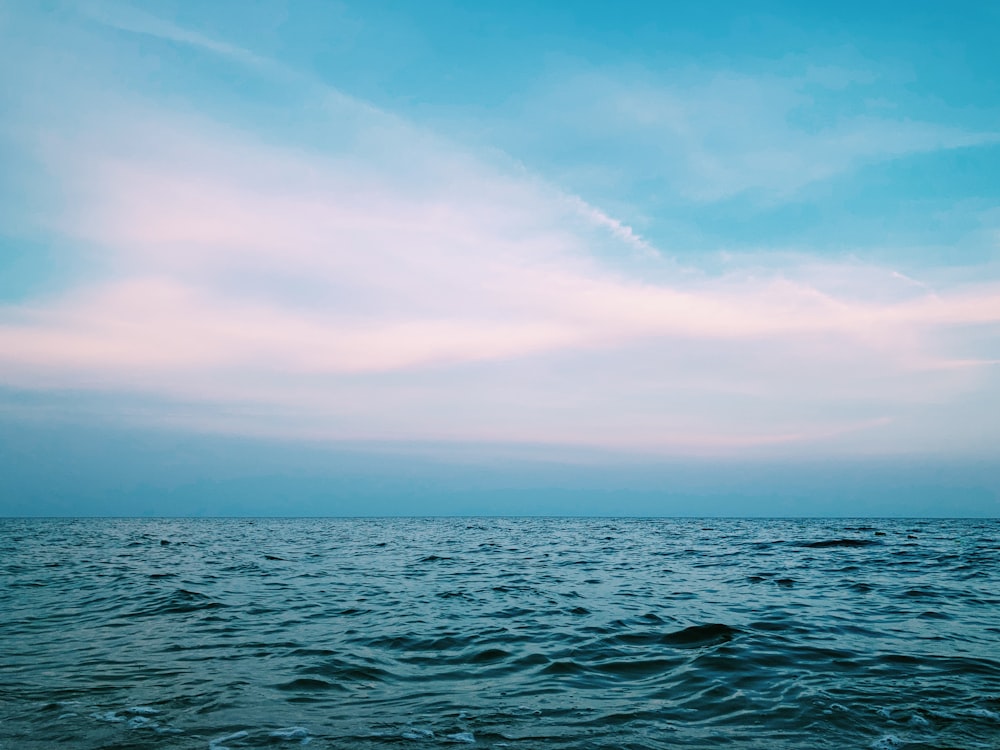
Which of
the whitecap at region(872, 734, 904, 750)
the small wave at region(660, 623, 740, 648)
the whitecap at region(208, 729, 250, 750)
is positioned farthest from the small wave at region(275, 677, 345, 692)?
the whitecap at region(872, 734, 904, 750)

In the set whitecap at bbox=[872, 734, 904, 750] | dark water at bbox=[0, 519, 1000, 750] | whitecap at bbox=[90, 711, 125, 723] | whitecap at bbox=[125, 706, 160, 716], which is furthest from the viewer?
whitecap at bbox=[125, 706, 160, 716]

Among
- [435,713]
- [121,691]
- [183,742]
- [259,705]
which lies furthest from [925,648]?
[121,691]

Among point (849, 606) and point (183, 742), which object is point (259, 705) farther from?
point (849, 606)

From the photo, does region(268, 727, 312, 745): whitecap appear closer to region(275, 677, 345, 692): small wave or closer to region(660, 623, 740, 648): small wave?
region(275, 677, 345, 692): small wave

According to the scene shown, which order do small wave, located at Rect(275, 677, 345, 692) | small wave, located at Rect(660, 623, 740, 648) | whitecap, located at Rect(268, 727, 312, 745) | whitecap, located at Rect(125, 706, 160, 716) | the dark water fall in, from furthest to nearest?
small wave, located at Rect(660, 623, 740, 648) → small wave, located at Rect(275, 677, 345, 692) → whitecap, located at Rect(125, 706, 160, 716) → the dark water → whitecap, located at Rect(268, 727, 312, 745)


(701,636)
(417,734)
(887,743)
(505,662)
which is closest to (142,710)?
(417,734)

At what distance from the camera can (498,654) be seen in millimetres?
10938

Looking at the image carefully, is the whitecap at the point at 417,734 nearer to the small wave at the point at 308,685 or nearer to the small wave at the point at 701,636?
the small wave at the point at 308,685

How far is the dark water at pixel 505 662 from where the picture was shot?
23.7 feet

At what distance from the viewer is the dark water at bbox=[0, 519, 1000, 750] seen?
721 cm

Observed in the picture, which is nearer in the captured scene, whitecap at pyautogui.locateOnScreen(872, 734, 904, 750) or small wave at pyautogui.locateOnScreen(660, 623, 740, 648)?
whitecap at pyautogui.locateOnScreen(872, 734, 904, 750)

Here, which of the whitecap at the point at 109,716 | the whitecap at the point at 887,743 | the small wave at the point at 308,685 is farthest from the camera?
the small wave at the point at 308,685

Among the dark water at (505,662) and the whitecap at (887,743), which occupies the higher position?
the whitecap at (887,743)

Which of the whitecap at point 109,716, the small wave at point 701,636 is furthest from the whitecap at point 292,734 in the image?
the small wave at point 701,636
